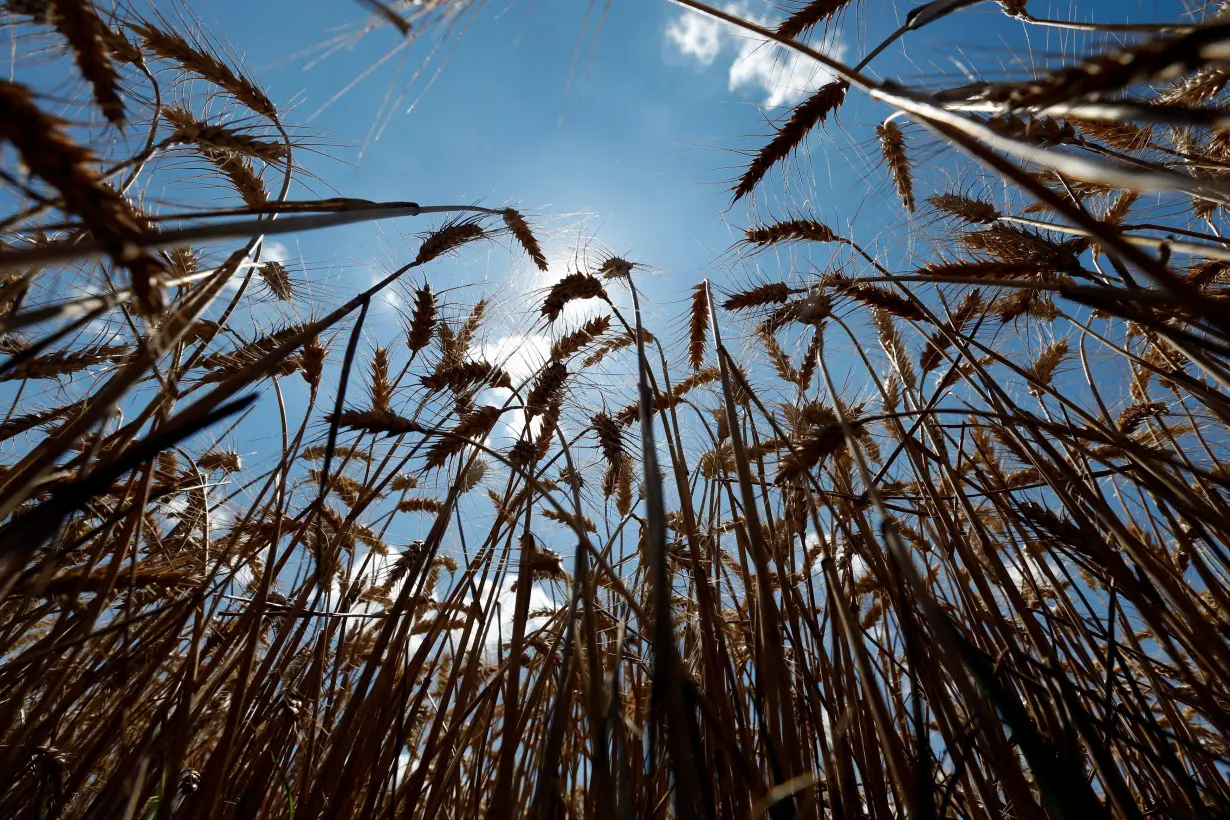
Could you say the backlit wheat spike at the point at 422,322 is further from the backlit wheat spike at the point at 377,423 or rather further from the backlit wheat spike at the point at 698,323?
the backlit wheat spike at the point at 698,323

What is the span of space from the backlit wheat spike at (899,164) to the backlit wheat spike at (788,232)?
1.32ft

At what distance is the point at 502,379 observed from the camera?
2236 millimetres

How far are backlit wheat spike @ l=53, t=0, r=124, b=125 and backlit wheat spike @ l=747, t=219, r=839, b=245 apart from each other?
7.07 feet

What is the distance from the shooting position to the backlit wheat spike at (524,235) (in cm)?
229

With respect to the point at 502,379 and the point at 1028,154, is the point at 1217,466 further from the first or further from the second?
the point at 502,379

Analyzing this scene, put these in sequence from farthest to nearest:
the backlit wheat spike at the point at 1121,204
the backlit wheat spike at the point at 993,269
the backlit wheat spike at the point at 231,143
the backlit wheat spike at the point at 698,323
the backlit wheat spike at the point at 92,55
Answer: the backlit wheat spike at the point at 698,323 → the backlit wheat spike at the point at 1121,204 → the backlit wheat spike at the point at 993,269 → the backlit wheat spike at the point at 231,143 → the backlit wheat spike at the point at 92,55

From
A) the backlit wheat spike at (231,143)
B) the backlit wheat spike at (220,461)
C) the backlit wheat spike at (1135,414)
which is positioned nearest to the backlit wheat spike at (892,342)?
the backlit wheat spike at (1135,414)

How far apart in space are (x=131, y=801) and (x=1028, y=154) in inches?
56.3

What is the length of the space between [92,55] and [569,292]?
1.54 metres

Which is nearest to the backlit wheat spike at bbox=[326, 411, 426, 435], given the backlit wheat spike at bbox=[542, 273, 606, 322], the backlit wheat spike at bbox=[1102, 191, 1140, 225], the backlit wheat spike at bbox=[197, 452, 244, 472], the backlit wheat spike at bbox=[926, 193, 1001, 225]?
the backlit wheat spike at bbox=[542, 273, 606, 322]

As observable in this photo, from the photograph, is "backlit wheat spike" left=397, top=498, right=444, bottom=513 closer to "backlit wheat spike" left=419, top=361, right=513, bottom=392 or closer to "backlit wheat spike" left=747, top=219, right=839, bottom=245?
"backlit wheat spike" left=419, top=361, right=513, bottom=392

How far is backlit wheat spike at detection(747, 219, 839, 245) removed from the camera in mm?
2473

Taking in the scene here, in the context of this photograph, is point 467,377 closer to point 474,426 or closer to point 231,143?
point 474,426

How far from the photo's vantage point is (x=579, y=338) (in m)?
2.56
